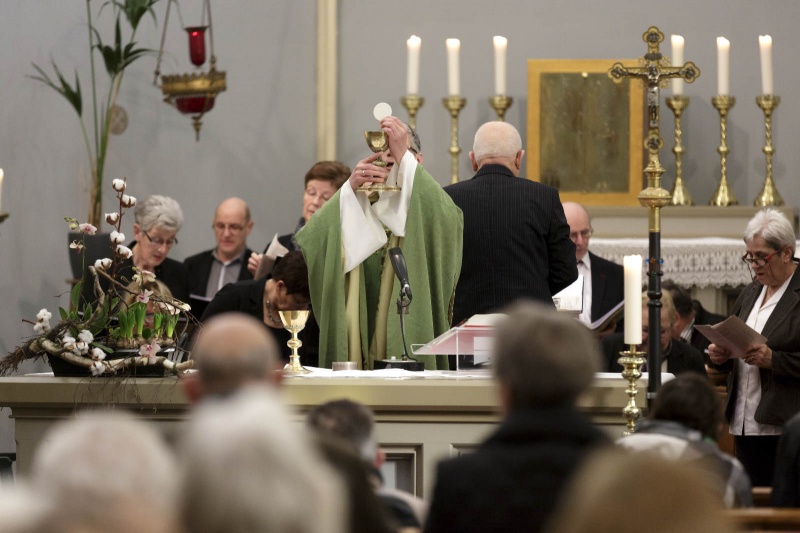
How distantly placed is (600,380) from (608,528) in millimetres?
3348

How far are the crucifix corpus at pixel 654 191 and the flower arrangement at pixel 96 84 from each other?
4022mm

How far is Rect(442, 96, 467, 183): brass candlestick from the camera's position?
29.4 feet

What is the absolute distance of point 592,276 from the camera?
24.3 feet

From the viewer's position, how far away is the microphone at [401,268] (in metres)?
5.54

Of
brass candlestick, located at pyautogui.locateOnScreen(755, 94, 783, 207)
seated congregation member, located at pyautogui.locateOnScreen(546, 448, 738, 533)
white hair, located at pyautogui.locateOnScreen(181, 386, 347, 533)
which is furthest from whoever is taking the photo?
brass candlestick, located at pyautogui.locateOnScreen(755, 94, 783, 207)

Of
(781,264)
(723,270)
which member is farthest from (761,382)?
(723,270)

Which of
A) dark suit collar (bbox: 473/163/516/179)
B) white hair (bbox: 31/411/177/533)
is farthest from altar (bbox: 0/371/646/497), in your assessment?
white hair (bbox: 31/411/177/533)

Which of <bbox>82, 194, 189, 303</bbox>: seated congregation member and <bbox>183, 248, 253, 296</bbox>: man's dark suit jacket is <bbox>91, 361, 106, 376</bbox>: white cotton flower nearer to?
<bbox>82, 194, 189, 303</bbox>: seated congregation member

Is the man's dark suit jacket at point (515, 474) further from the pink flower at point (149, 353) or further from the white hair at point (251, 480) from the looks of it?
the pink flower at point (149, 353)

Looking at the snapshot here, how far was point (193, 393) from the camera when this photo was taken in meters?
3.09

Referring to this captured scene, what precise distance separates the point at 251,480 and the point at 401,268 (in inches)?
148

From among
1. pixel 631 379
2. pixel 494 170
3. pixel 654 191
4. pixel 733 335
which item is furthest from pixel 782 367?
pixel 494 170

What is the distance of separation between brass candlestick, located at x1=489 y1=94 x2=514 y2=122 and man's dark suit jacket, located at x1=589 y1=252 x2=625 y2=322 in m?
1.82

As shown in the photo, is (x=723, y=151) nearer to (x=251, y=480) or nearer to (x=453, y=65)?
(x=453, y=65)
